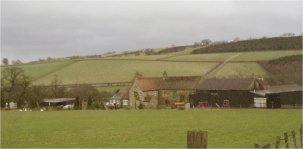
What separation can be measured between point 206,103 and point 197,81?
307 inches

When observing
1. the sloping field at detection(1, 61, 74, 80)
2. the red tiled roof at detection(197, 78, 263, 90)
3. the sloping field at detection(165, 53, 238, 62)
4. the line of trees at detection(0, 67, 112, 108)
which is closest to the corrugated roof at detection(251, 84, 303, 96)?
the red tiled roof at detection(197, 78, 263, 90)

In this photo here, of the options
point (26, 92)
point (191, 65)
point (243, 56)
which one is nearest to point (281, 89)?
point (243, 56)

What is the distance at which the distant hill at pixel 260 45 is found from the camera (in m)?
123

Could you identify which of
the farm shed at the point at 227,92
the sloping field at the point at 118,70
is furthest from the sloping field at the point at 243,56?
the farm shed at the point at 227,92

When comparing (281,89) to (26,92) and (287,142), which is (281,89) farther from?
(287,142)

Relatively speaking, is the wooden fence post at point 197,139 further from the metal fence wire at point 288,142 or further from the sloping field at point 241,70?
the sloping field at point 241,70

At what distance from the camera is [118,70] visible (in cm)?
12288

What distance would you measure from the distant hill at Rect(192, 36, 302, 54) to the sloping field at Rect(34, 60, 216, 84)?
14.3m

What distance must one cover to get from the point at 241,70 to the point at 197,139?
10317 centimetres

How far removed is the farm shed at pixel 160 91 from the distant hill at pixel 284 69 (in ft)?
60.9

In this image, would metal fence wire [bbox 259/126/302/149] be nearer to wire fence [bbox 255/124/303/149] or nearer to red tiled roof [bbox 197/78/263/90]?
wire fence [bbox 255/124/303/149]

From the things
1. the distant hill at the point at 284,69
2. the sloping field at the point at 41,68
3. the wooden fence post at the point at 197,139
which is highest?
the sloping field at the point at 41,68

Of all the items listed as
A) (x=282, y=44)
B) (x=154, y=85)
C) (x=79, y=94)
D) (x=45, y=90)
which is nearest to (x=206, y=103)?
(x=154, y=85)

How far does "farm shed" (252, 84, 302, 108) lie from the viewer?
79562 millimetres
